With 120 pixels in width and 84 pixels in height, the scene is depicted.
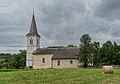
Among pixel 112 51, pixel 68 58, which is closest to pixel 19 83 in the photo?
pixel 68 58

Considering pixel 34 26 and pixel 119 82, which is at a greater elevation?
pixel 34 26

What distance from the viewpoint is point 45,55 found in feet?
284

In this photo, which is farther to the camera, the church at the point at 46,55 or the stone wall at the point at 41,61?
the stone wall at the point at 41,61

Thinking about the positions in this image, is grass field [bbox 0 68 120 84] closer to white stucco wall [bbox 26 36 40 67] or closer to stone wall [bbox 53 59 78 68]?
stone wall [bbox 53 59 78 68]

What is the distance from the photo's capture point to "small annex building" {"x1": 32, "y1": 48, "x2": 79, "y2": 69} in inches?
3295

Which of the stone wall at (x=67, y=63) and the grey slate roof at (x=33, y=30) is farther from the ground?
the grey slate roof at (x=33, y=30)

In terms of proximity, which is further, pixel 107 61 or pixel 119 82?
pixel 107 61

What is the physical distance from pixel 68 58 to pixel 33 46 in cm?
1445

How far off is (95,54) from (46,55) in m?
16.0

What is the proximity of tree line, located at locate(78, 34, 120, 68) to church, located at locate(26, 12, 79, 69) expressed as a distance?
21.7ft

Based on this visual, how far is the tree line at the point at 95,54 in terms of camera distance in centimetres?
7275

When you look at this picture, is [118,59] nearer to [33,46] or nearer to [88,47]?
[88,47]

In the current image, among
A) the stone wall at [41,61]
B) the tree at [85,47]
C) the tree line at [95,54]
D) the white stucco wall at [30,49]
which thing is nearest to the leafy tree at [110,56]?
the tree line at [95,54]

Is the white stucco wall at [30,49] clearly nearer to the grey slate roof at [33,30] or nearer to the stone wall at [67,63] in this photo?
the grey slate roof at [33,30]
